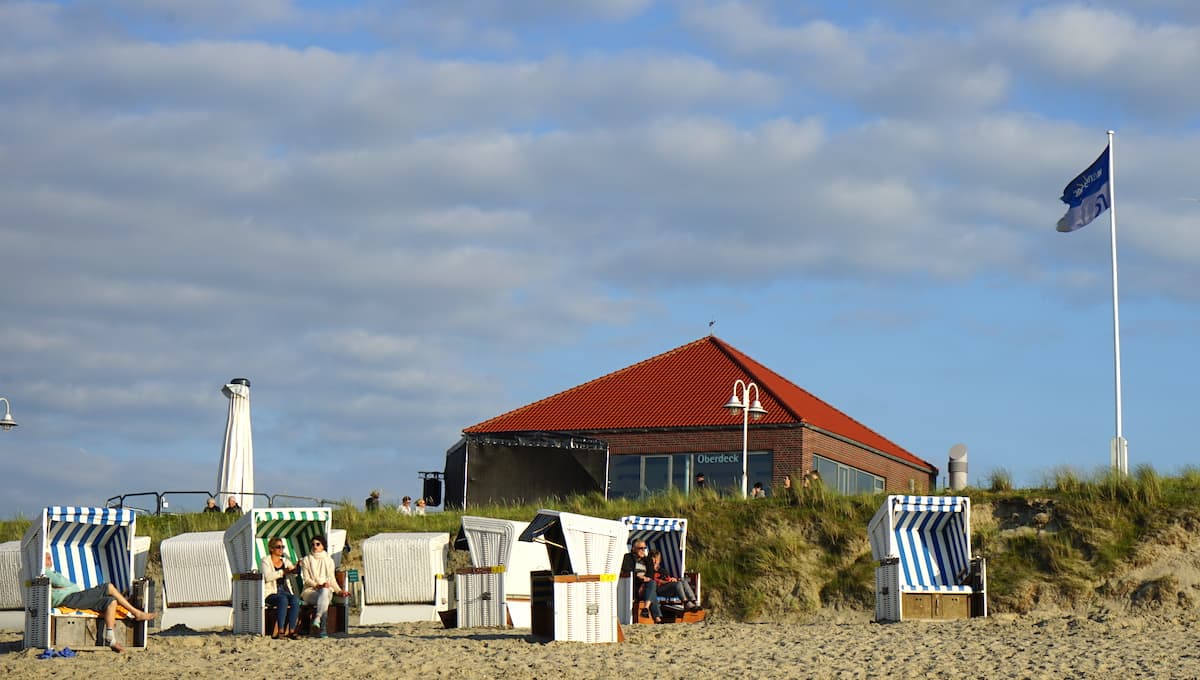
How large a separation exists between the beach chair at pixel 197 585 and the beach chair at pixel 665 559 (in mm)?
5439

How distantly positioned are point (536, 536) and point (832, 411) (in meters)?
25.1

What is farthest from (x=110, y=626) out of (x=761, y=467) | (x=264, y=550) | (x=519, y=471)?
(x=761, y=467)

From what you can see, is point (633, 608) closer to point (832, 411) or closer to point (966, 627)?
point (966, 627)

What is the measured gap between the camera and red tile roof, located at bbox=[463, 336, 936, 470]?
37.5 meters

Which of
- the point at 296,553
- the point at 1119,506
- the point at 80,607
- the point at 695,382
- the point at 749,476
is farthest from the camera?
the point at 695,382

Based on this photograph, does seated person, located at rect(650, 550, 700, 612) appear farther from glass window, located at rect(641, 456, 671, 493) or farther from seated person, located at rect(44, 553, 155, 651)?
glass window, located at rect(641, 456, 671, 493)

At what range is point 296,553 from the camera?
70.2 feet

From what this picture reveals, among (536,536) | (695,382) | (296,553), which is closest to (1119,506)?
(536,536)

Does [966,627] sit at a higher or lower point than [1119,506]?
lower

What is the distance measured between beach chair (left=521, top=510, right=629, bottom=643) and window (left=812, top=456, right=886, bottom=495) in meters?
19.3

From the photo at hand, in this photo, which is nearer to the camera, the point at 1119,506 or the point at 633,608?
the point at 633,608

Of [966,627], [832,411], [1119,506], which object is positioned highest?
[832,411]

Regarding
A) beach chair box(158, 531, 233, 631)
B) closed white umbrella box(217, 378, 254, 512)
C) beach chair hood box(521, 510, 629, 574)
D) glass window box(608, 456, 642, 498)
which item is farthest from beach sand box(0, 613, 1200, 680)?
glass window box(608, 456, 642, 498)

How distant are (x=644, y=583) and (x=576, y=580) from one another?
338 cm
